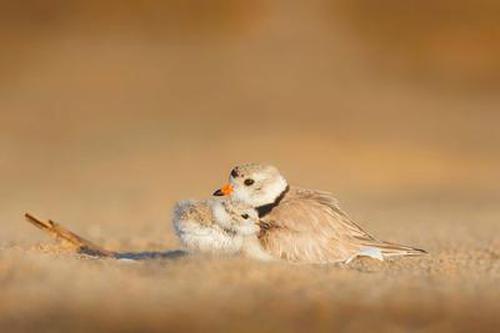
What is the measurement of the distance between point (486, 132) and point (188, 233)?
13.0 m

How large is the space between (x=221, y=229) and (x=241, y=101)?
13.7 metres

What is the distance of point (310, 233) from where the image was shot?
5199 mm

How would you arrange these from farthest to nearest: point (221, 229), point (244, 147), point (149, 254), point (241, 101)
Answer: point (241, 101), point (244, 147), point (149, 254), point (221, 229)

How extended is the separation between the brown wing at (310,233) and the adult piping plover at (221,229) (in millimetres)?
73

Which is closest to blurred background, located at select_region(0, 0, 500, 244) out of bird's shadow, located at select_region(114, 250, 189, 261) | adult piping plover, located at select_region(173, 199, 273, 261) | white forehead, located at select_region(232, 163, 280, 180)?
bird's shadow, located at select_region(114, 250, 189, 261)

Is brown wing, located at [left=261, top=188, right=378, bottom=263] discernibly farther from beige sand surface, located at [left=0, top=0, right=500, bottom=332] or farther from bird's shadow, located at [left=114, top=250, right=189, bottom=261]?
bird's shadow, located at [left=114, top=250, right=189, bottom=261]

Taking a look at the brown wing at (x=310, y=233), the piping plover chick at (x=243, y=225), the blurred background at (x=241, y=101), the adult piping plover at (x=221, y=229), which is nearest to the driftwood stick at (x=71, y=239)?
the adult piping plover at (x=221, y=229)

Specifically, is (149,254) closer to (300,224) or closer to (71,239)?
(71,239)

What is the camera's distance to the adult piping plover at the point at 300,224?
16.9ft

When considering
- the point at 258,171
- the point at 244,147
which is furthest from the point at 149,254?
the point at 244,147

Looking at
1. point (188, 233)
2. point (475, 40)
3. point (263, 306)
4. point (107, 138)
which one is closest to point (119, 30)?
point (107, 138)

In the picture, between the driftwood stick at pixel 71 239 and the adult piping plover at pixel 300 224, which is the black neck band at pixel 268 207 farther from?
the driftwood stick at pixel 71 239

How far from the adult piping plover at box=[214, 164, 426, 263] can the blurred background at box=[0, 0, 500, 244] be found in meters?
4.63

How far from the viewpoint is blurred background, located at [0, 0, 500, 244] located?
46.4 ft
